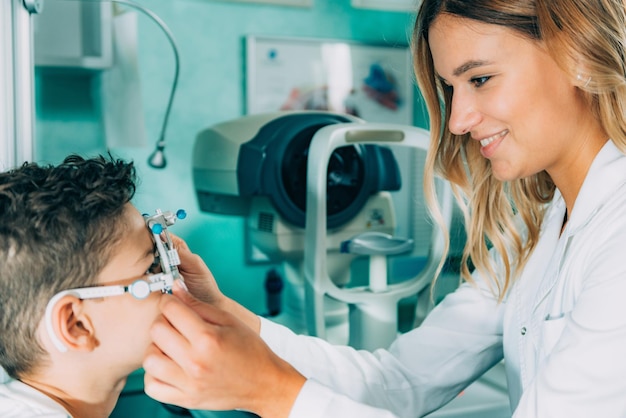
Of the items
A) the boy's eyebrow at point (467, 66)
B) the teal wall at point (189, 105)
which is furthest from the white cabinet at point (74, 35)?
the boy's eyebrow at point (467, 66)

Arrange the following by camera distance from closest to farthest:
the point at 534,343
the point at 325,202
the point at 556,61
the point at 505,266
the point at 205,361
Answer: the point at 205,361 → the point at 556,61 → the point at 534,343 → the point at 505,266 → the point at 325,202

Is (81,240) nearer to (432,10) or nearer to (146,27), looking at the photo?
(432,10)

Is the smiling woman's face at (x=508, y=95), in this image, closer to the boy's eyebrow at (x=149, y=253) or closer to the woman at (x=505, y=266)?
the woman at (x=505, y=266)

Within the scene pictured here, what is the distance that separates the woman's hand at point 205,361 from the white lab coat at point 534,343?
83 mm

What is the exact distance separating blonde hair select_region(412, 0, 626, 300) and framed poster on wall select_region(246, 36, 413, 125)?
850 mm

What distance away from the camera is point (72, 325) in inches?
37.1

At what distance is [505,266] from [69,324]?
2.81ft

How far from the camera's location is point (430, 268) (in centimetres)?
174

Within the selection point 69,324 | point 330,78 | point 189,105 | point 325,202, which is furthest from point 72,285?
point 330,78

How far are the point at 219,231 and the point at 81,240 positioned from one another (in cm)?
100

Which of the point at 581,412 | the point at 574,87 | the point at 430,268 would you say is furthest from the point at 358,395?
the point at 574,87

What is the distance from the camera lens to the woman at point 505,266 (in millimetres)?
868

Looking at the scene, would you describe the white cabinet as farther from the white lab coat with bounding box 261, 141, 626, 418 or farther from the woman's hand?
the woman's hand

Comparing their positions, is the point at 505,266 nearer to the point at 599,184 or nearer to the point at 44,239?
the point at 599,184
